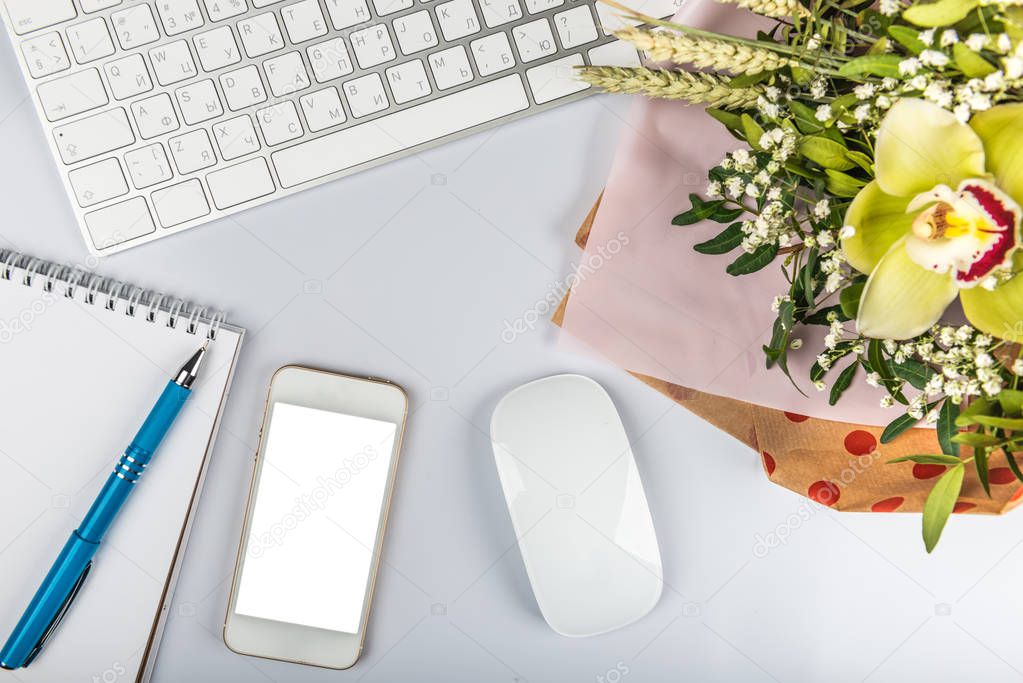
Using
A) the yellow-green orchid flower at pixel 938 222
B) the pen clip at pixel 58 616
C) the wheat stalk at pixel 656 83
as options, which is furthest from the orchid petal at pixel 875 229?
the pen clip at pixel 58 616

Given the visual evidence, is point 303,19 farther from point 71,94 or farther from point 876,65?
point 876,65

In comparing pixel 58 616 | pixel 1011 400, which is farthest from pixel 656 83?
pixel 58 616

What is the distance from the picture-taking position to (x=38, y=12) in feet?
2.13

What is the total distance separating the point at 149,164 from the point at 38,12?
16 centimetres

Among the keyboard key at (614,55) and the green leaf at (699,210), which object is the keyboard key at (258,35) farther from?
Answer: the green leaf at (699,210)

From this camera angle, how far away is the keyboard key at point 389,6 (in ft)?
2.15

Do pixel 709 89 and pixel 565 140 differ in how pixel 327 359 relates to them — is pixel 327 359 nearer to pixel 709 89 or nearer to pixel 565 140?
pixel 565 140

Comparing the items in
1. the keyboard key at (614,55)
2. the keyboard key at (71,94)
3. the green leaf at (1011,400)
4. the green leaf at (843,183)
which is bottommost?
the green leaf at (1011,400)

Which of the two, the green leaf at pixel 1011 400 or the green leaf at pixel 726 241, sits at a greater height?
the green leaf at pixel 726 241

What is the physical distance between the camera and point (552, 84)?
669 mm

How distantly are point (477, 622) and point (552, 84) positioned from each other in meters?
0.50

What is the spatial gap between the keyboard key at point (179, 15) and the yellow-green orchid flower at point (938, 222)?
563 millimetres
